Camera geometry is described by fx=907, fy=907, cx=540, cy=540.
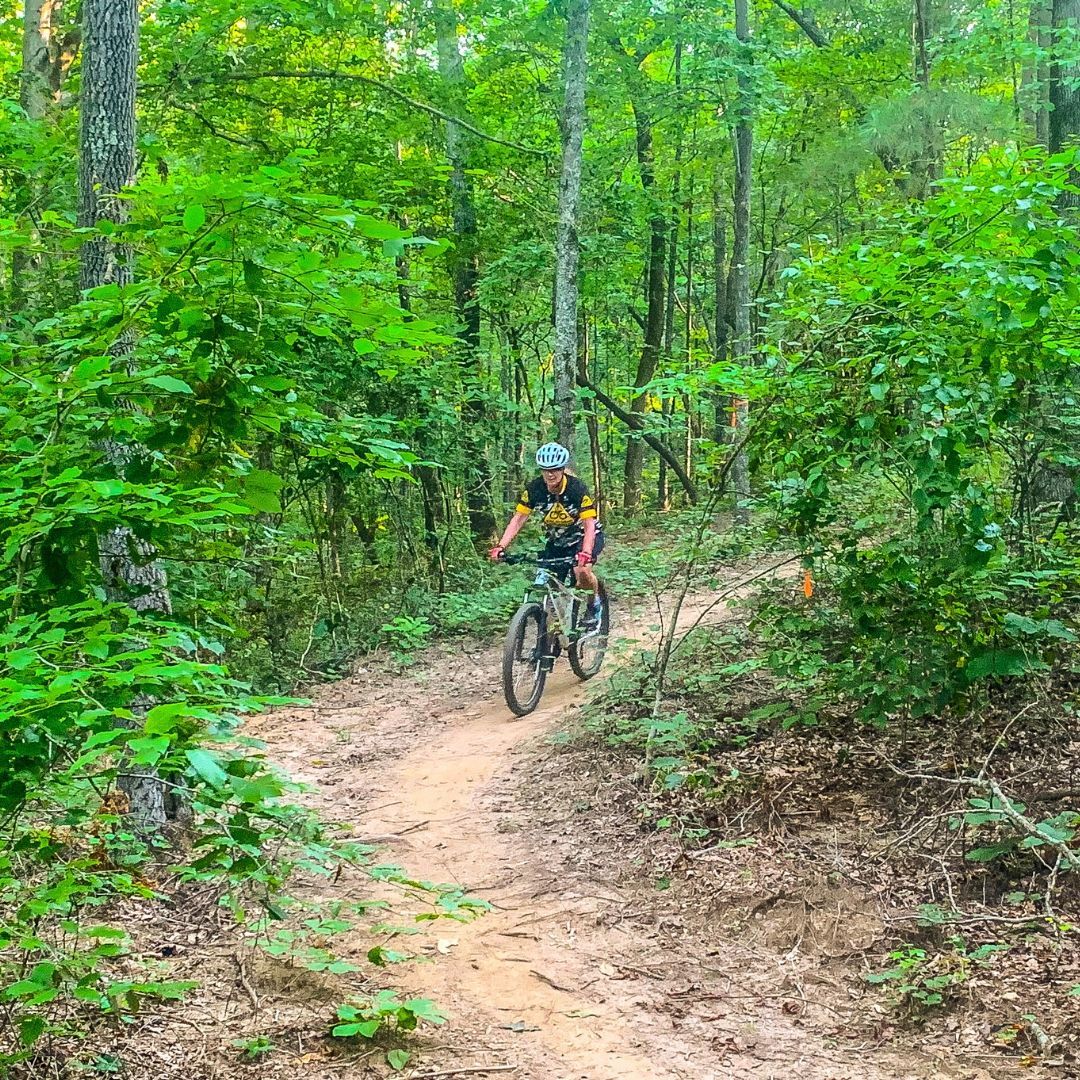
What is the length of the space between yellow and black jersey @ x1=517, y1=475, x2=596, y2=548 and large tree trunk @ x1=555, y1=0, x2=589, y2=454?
2.41 m

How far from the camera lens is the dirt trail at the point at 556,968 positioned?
3.49 m

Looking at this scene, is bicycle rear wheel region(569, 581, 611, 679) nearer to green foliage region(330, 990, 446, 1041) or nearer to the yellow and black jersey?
the yellow and black jersey

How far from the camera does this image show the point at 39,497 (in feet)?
8.91

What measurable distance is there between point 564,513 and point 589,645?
1450 millimetres

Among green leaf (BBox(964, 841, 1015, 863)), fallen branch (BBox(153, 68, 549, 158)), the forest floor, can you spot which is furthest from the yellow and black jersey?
fallen branch (BBox(153, 68, 549, 158))

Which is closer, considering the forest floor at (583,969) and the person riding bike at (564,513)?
the forest floor at (583,969)

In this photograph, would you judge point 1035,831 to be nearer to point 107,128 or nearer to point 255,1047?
point 255,1047

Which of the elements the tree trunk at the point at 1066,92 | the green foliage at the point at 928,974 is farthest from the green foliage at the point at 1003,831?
the tree trunk at the point at 1066,92

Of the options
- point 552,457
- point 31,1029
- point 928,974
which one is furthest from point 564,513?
point 31,1029

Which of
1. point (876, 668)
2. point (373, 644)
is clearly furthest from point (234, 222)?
point (373, 644)

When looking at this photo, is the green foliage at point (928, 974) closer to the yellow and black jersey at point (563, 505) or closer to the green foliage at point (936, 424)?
the green foliage at point (936, 424)

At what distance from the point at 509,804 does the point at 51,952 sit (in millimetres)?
3381

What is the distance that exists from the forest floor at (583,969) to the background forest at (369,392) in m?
0.54

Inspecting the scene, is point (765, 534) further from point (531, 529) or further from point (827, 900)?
point (531, 529)
